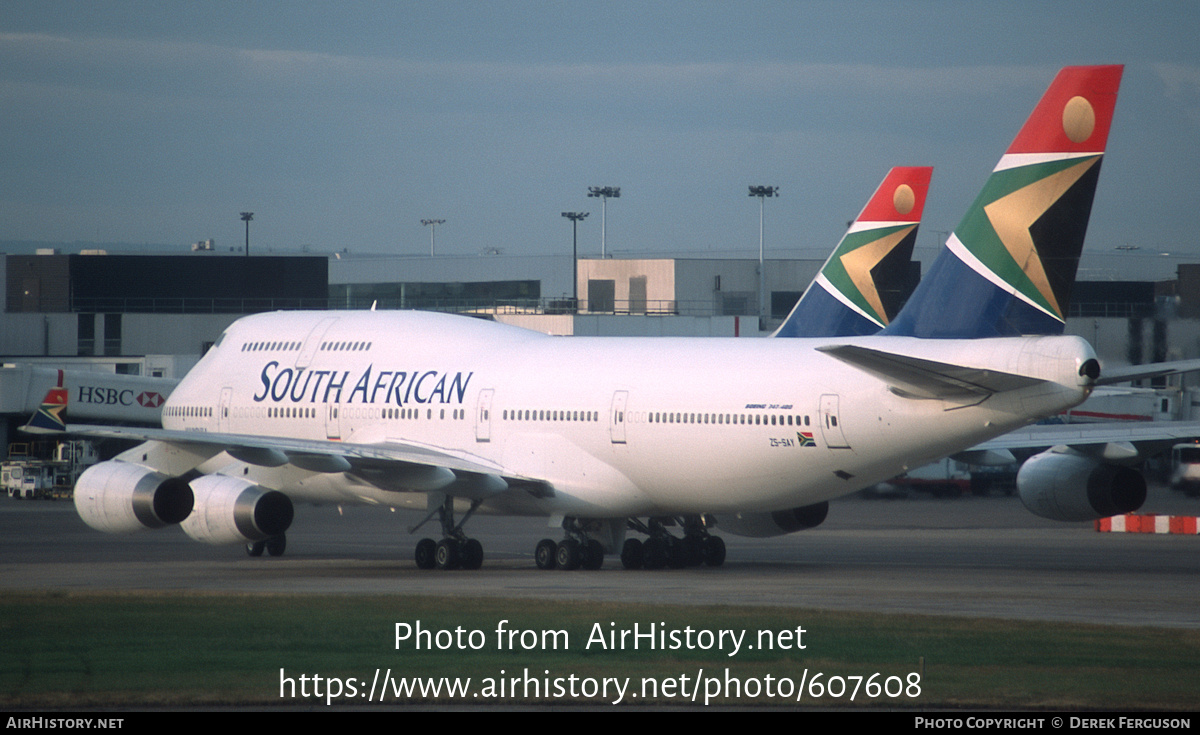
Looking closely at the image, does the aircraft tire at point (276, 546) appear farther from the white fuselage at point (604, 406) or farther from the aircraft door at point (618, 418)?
the aircraft door at point (618, 418)

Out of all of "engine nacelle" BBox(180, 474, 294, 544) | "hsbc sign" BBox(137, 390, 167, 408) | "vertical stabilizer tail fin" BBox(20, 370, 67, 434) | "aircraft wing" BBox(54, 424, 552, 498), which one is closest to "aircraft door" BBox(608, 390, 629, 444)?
"aircraft wing" BBox(54, 424, 552, 498)

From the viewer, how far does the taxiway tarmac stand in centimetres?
2472

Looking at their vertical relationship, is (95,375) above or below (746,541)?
above

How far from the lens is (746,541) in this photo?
137 feet

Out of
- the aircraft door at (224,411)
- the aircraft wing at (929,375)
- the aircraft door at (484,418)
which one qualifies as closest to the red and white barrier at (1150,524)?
the aircraft wing at (929,375)

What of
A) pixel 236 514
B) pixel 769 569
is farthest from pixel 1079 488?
pixel 236 514

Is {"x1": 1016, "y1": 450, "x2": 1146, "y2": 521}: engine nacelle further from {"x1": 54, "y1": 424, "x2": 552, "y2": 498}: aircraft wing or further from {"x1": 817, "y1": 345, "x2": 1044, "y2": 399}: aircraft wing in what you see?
{"x1": 54, "y1": 424, "x2": 552, "y2": 498}: aircraft wing

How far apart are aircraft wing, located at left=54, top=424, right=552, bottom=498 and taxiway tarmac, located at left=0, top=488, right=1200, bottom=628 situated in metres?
1.82
